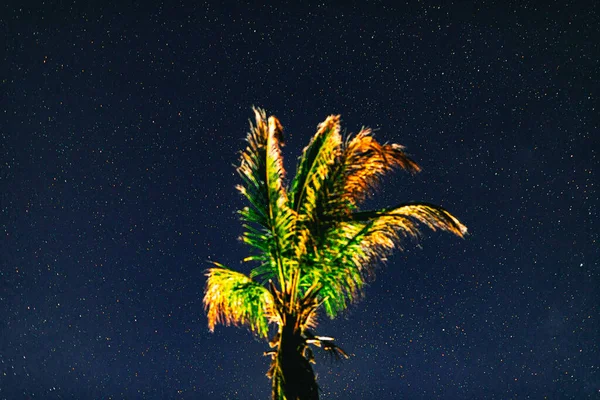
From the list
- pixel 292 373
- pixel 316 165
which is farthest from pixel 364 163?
pixel 292 373

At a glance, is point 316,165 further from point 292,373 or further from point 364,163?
point 292,373

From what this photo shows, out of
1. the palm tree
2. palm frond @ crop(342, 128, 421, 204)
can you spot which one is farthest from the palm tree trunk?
palm frond @ crop(342, 128, 421, 204)

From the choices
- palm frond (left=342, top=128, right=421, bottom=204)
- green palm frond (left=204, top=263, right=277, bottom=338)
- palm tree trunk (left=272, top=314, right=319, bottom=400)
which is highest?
palm frond (left=342, top=128, right=421, bottom=204)

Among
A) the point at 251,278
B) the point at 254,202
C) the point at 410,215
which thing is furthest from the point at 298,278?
the point at 410,215

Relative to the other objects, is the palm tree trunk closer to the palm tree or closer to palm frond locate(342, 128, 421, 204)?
the palm tree

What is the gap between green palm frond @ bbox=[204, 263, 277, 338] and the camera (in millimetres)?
6691

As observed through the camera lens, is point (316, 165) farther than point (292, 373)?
Yes

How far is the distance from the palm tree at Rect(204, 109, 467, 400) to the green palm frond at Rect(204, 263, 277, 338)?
0.01 metres

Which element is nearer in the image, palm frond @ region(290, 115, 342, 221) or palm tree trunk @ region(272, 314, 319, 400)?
palm tree trunk @ region(272, 314, 319, 400)

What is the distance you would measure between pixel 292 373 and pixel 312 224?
5.21 feet

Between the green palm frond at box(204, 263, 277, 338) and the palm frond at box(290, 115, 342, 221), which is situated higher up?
the palm frond at box(290, 115, 342, 221)

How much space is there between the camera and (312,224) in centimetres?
662

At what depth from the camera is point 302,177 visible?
6789 millimetres

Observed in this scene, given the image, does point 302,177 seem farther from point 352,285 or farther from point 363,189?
point 352,285
